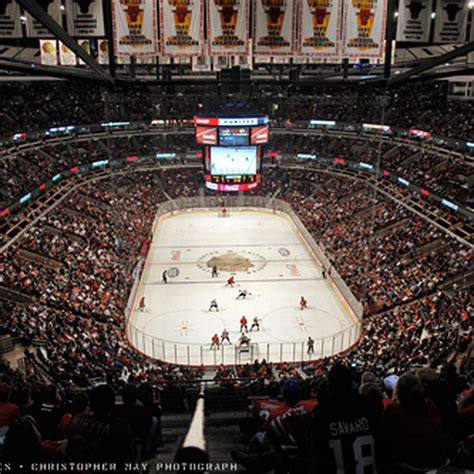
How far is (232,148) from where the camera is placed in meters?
22.0

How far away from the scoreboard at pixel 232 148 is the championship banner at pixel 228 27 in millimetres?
11088

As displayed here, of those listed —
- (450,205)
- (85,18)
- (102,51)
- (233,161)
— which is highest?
(85,18)

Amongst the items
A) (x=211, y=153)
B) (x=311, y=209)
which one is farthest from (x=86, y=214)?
(x=311, y=209)

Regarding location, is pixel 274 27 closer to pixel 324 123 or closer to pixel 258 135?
pixel 258 135

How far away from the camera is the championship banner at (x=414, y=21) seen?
970 cm

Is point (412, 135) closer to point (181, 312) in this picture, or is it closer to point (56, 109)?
point (181, 312)

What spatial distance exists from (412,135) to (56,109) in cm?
2845

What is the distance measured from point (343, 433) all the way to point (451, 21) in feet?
30.4

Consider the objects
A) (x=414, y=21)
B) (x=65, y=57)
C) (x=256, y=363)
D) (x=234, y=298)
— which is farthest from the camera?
(x=234, y=298)

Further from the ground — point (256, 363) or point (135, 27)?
point (135, 27)

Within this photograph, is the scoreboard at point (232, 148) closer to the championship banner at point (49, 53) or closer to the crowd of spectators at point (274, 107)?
the championship banner at point (49, 53)

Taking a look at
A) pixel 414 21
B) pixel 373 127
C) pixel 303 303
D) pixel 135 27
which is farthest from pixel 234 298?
pixel 373 127

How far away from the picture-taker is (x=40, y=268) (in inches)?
840

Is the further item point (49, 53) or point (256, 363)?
point (256, 363)
